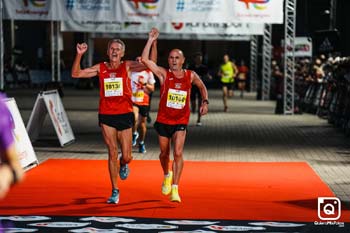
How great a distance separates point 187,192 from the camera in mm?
10805

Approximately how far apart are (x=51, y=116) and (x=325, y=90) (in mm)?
10497

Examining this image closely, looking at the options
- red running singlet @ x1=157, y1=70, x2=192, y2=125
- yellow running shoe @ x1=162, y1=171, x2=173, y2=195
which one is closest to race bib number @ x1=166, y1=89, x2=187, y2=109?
red running singlet @ x1=157, y1=70, x2=192, y2=125

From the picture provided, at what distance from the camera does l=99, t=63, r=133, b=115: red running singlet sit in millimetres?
9945

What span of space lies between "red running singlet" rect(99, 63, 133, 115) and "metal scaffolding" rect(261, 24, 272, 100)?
23062 mm

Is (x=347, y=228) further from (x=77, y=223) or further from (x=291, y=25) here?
(x=291, y=25)

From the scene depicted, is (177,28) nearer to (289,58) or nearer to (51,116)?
(289,58)

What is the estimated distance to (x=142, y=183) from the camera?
11641 mm

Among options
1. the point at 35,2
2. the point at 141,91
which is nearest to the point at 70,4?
the point at 35,2

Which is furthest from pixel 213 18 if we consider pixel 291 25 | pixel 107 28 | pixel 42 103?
pixel 107 28

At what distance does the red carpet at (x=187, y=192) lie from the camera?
30.4ft

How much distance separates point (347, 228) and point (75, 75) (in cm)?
386

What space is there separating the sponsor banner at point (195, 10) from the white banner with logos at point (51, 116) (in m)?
6.41

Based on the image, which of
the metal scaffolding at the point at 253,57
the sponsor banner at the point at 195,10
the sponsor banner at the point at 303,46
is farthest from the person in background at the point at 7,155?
the metal scaffolding at the point at 253,57

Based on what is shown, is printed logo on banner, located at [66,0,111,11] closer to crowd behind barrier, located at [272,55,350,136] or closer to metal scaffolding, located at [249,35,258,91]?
crowd behind barrier, located at [272,55,350,136]
